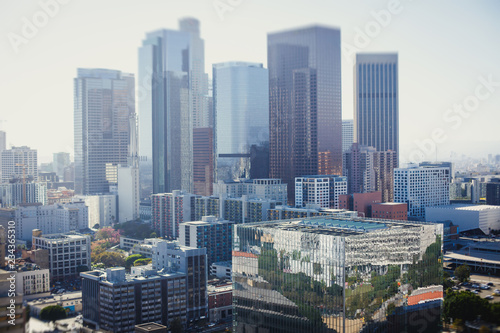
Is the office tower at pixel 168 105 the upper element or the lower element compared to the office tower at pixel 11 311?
upper

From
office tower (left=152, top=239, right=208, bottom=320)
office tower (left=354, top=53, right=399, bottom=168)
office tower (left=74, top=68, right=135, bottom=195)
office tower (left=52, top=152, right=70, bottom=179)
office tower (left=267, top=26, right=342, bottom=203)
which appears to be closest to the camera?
office tower (left=152, top=239, right=208, bottom=320)

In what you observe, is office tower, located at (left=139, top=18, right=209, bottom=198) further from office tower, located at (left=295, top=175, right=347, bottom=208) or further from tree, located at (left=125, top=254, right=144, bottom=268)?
tree, located at (left=125, top=254, right=144, bottom=268)

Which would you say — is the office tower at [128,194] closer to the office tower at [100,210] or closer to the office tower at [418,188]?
the office tower at [100,210]

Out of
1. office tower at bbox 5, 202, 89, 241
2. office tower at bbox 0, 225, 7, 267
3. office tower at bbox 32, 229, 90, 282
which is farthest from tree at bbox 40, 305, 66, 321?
office tower at bbox 5, 202, 89, 241

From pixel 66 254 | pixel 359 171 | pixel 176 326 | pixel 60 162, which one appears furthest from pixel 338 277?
pixel 60 162

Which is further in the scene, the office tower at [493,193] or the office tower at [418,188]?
the office tower at [493,193]

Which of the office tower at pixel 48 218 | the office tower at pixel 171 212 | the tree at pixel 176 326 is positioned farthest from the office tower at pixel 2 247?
the office tower at pixel 171 212

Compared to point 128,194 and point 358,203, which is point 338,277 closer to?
point 358,203

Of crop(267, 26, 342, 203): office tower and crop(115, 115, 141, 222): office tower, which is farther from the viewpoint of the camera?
crop(115, 115, 141, 222): office tower
